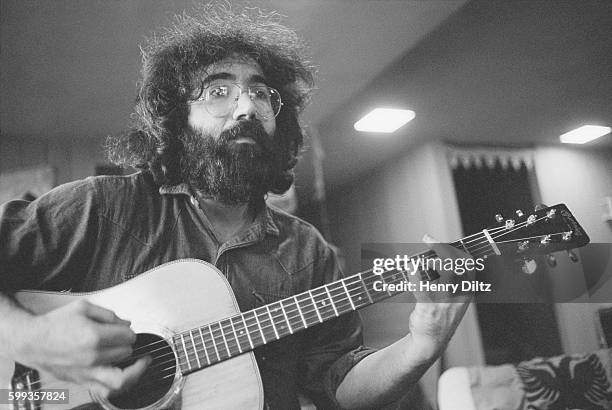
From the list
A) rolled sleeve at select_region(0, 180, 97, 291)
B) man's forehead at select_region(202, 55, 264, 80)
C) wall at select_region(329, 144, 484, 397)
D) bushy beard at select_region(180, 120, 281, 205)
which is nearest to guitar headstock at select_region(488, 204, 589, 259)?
wall at select_region(329, 144, 484, 397)

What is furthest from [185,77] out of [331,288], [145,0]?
[331,288]

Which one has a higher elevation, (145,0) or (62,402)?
(145,0)

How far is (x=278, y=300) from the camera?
845mm

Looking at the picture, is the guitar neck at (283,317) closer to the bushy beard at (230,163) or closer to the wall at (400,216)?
the wall at (400,216)

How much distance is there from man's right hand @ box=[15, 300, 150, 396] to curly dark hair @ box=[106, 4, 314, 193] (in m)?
0.32

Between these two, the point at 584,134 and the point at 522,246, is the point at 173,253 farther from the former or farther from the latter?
the point at 584,134

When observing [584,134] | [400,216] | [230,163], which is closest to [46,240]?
[230,163]

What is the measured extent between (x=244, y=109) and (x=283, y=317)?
0.41 m

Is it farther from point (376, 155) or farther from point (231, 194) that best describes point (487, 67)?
point (231, 194)

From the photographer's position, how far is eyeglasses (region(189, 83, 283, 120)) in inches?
36.4

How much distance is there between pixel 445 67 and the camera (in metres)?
1.10

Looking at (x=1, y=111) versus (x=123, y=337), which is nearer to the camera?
(x=123, y=337)

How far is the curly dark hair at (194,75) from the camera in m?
0.96

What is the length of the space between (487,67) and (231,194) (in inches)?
26.6
